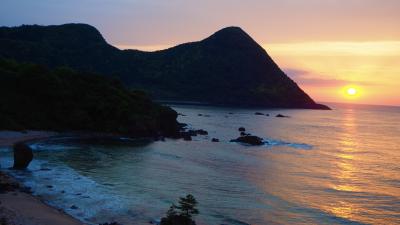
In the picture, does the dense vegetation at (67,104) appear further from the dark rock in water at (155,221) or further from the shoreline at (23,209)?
the dark rock in water at (155,221)

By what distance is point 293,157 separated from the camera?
208 feet

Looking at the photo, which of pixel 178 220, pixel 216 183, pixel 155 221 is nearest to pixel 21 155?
pixel 216 183

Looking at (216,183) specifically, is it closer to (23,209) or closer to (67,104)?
(23,209)

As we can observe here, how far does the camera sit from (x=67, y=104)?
75.7 m

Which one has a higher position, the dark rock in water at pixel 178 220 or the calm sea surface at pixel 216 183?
the dark rock in water at pixel 178 220

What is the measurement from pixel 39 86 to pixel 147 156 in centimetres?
3092

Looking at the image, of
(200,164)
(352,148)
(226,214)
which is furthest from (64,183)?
(352,148)

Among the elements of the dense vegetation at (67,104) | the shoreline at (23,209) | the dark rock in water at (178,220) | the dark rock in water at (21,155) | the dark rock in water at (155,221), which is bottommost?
the dark rock in water at (155,221)

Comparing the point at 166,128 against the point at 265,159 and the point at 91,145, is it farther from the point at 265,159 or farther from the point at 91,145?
the point at 265,159

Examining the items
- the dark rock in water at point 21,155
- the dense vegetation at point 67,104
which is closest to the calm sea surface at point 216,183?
the dark rock in water at point 21,155

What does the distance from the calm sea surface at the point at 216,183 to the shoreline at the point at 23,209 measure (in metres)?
1.20

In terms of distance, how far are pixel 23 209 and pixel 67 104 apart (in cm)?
5211

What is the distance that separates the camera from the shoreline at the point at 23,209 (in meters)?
23.5

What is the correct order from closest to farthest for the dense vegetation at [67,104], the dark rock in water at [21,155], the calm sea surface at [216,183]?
1. the calm sea surface at [216,183]
2. the dark rock in water at [21,155]
3. the dense vegetation at [67,104]
